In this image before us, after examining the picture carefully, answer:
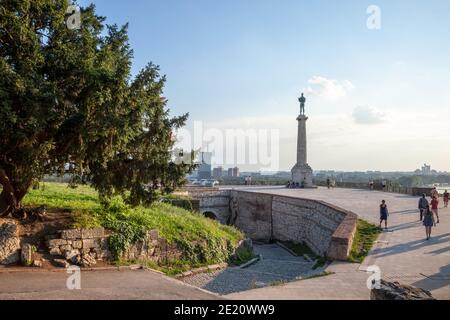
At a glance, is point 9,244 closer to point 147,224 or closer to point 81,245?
point 81,245

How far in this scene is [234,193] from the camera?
3659 cm

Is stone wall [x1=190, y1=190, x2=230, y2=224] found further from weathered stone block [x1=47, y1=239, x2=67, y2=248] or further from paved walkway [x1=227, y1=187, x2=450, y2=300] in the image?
weathered stone block [x1=47, y1=239, x2=67, y2=248]

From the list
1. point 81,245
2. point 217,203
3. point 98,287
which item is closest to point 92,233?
point 81,245

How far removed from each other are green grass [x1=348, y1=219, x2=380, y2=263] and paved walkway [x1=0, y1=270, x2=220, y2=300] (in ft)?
18.8

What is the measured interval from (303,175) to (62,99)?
3877cm

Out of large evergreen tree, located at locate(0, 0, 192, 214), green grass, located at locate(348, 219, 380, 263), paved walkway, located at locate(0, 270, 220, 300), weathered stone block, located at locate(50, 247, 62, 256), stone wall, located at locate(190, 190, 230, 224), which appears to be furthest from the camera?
stone wall, located at locate(190, 190, 230, 224)

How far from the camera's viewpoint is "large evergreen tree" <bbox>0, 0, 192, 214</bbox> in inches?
371

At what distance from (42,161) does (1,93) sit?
2027 mm

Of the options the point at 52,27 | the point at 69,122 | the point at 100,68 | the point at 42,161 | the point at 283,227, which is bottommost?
Answer: the point at 283,227

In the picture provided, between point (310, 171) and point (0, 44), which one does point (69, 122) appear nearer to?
point (0, 44)

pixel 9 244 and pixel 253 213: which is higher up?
pixel 9 244

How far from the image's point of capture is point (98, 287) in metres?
8.98

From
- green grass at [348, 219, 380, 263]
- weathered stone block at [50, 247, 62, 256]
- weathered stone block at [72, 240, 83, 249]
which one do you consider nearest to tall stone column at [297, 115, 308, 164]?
green grass at [348, 219, 380, 263]
